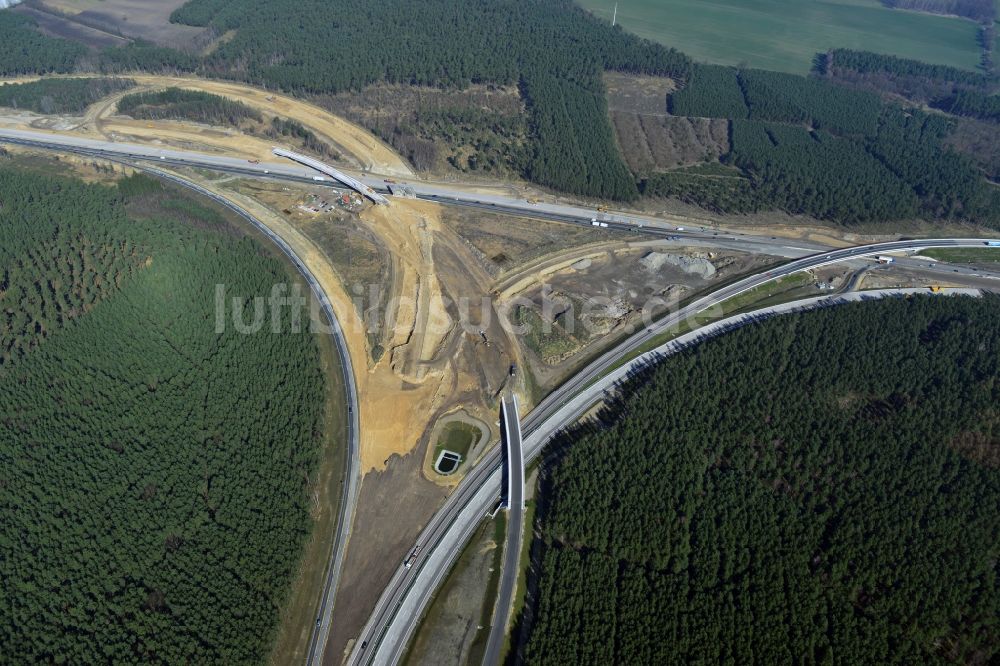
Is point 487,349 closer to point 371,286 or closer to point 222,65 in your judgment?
point 371,286

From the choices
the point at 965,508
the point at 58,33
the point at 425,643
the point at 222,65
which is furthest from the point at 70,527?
the point at 58,33

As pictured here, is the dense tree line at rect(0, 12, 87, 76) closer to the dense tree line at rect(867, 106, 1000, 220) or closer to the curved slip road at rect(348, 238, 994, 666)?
the curved slip road at rect(348, 238, 994, 666)

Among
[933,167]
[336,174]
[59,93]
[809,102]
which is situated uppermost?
[809,102]

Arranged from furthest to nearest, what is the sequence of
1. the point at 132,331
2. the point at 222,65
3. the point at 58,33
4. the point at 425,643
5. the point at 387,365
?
the point at 58,33 → the point at 222,65 → the point at 387,365 → the point at 132,331 → the point at 425,643

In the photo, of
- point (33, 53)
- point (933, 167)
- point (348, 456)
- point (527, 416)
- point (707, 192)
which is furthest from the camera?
point (33, 53)

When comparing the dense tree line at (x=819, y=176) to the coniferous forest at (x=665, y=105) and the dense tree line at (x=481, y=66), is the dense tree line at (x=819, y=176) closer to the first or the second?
the coniferous forest at (x=665, y=105)

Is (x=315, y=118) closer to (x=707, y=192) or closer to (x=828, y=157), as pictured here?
(x=707, y=192)

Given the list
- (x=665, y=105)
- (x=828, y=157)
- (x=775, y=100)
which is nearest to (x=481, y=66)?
(x=665, y=105)
